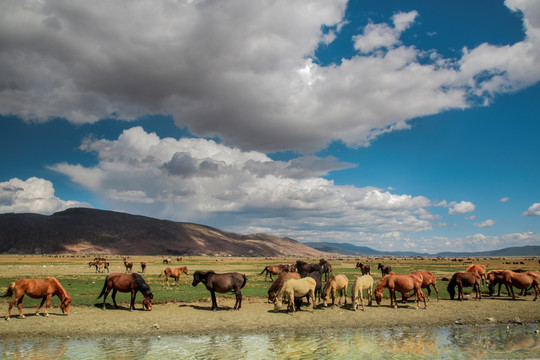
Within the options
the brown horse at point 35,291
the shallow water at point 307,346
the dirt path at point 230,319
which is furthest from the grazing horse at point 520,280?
the brown horse at point 35,291

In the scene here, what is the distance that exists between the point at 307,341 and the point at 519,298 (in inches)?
722

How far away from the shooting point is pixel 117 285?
1786cm

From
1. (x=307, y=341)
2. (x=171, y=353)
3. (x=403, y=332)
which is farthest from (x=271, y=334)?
(x=403, y=332)

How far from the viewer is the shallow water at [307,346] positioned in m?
11.1

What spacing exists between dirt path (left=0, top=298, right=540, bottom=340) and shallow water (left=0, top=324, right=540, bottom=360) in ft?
3.03

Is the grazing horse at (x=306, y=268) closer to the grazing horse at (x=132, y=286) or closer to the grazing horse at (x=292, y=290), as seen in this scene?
the grazing horse at (x=292, y=290)

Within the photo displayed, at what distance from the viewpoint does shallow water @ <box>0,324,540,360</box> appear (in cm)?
1114

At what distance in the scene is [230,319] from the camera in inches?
632

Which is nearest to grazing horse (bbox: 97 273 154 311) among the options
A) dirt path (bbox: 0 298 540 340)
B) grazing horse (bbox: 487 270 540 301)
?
dirt path (bbox: 0 298 540 340)

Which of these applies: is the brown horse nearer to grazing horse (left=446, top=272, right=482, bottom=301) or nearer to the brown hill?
grazing horse (left=446, top=272, right=482, bottom=301)

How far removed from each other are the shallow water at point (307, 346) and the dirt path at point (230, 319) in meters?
0.92

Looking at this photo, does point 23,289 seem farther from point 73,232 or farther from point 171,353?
point 73,232

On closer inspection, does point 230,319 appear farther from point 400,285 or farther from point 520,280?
point 520,280

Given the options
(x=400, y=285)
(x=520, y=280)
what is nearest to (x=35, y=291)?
(x=400, y=285)
